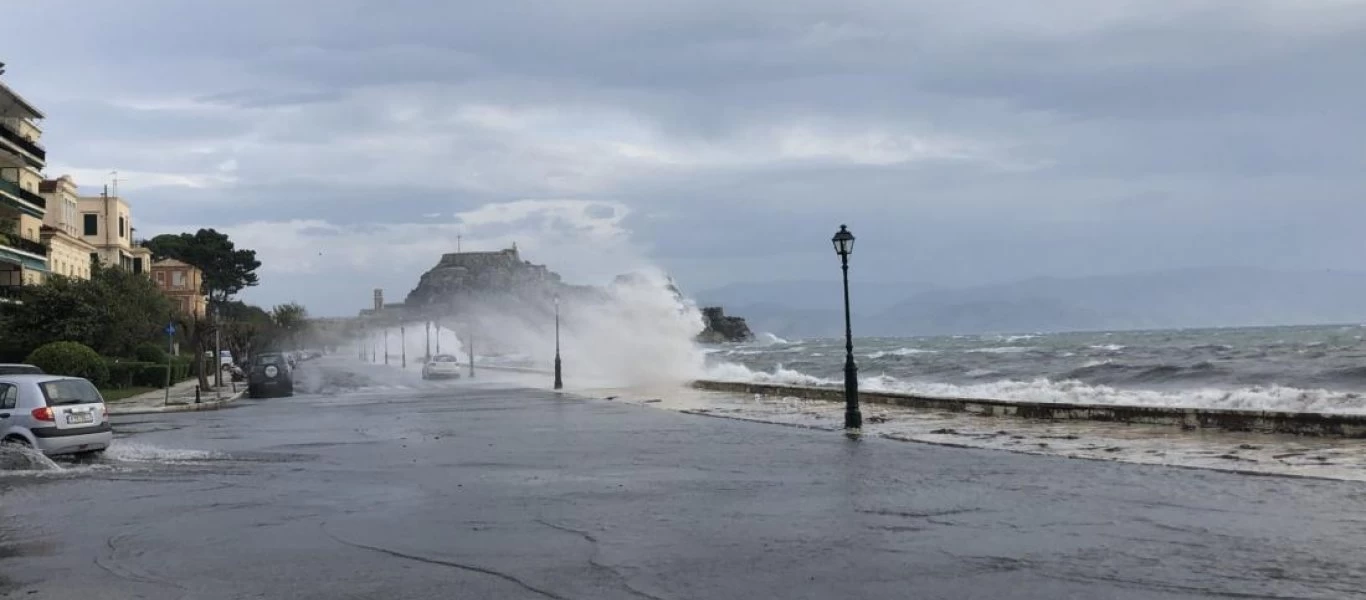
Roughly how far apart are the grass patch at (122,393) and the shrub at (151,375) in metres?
1.17

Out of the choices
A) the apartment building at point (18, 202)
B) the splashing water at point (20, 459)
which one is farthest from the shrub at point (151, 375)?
the splashing water at point (20, 459)

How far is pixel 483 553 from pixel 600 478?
5572 mm

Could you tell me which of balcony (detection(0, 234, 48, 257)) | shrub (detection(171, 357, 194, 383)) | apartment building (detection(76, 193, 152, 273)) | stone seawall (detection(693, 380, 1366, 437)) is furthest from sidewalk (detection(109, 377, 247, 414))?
apartment building (detection(76, 193, 152, 273))

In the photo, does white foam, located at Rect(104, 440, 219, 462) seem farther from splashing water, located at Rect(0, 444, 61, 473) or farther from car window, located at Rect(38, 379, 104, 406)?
splashing water, located at Rect(0, 444, 61, 473)

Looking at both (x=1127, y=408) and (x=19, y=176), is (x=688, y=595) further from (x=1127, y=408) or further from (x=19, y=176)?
(x=19, y=176)

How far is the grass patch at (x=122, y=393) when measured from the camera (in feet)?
146

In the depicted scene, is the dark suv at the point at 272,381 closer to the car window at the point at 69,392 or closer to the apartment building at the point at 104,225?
the car window at the point at 69,392

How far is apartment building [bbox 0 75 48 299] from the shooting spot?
58.4 m

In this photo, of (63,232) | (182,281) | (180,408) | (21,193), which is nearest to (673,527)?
(180,408)

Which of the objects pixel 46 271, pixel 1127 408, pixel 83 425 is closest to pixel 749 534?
pixel 83 425

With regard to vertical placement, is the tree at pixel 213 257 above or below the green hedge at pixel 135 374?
above

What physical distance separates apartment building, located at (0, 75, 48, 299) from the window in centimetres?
4366

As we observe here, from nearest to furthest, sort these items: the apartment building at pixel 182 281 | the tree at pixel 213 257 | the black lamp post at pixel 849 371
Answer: the black lamp post at pixel 849 371 → the apartment building at pixel 182 281 → the tree at pixel 213 257

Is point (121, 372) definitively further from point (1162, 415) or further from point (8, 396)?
point (1162, 415)
